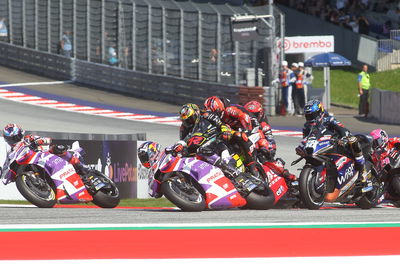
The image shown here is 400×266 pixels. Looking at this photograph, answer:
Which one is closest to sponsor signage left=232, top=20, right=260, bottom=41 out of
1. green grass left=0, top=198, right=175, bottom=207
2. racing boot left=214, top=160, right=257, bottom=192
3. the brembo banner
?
the brembo banner

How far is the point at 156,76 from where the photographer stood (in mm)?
35094

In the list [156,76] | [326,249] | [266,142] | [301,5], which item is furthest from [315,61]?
[326,249]

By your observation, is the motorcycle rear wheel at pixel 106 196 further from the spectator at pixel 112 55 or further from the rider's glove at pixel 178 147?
the spectator at pixel 112 55

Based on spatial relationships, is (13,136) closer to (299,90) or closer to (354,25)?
(299,90)

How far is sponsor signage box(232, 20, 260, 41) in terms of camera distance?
31250 mm

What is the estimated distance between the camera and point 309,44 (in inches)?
1356

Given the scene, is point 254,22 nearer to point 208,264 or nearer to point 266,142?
point 266,142

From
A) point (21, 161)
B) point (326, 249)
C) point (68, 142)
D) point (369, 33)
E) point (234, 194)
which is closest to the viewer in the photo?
point (326, 249)

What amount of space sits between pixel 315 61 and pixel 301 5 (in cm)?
1165

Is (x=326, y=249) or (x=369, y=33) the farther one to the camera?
(x=369, y=33)

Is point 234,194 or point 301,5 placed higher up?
point 301,5

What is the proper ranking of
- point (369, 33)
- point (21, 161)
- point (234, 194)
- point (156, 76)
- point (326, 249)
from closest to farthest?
1. point (326, 249)
2. point (234, 194)
3. point (21, 161)
4. point (156, 76)
5. point (369, 33)

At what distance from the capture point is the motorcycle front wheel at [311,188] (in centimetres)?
1370

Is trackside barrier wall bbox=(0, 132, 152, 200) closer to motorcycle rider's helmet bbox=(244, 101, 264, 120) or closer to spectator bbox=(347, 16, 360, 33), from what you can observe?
motorcycle rider's helmet bbox=(244, 101, 264, 120)
